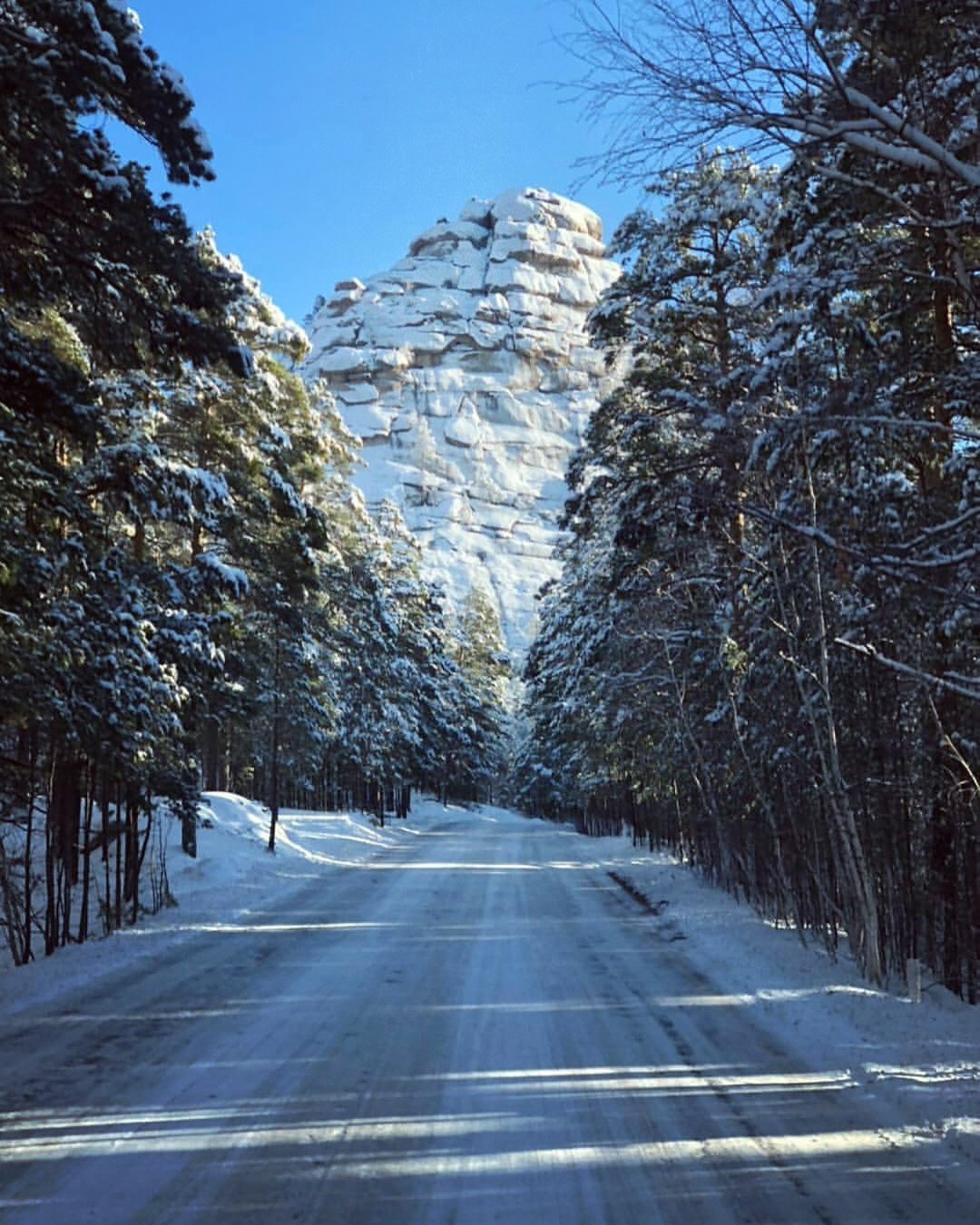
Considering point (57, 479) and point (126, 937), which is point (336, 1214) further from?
point (126, 937)

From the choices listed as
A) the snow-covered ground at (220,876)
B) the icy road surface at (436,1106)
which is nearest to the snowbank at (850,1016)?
the icy road surface at (436,1106)

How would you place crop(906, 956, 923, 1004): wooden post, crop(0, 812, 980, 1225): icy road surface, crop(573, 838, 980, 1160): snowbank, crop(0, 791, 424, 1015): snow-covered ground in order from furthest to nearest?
crop(0, 791, 424, 1015): snow-covered ground → crop(906, 956, 923, 1004): wooden post → crop(573, 838, 980, 1160): snowbank → crop(0, 812, 980, 1225): icy road surface

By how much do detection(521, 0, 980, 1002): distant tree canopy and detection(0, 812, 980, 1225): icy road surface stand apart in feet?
7.86

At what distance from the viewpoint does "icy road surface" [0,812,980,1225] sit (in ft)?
14.0

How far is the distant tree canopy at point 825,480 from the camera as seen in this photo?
4852 mm

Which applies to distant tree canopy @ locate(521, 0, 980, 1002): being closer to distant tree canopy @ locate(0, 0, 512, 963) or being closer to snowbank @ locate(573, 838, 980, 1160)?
snowbank @ locate(573, 838, 980, 1160)

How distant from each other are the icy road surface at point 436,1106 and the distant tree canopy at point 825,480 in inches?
94.3

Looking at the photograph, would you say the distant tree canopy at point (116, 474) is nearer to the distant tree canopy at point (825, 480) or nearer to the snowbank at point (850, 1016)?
the distant tree canopy at point (825, 480)

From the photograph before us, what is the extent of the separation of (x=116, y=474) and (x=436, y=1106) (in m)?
8.34

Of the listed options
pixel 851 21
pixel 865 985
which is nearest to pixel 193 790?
pixel 865 985

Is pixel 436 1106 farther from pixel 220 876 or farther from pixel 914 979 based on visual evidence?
pixel 220 876

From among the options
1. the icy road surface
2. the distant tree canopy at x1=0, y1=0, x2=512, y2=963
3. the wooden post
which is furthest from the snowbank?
the distant tree canopy at x1=0, y1=0, x2=512, y2=963

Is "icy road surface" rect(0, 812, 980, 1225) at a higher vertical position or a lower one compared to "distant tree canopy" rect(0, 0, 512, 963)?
lower

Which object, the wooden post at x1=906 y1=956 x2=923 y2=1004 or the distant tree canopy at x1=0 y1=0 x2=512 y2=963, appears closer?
the distant tree canopy at x1=0 y1=0 x2=512 y2=963
